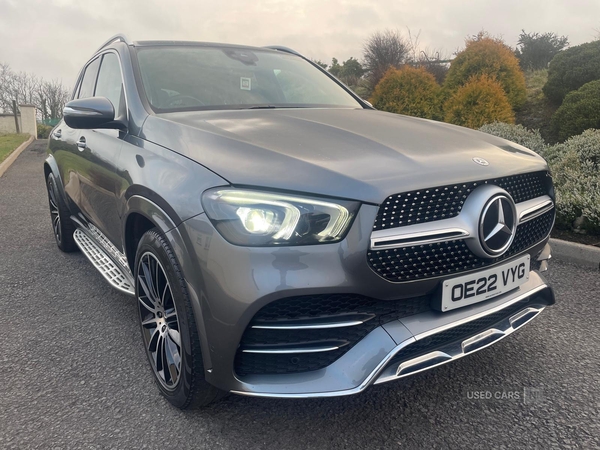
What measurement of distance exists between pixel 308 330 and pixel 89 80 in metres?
3.29

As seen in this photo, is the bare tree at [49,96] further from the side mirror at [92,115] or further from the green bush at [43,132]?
the side mirror at [92,115]

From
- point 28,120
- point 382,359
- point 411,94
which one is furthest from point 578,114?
point 28,120

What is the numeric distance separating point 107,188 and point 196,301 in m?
1.30

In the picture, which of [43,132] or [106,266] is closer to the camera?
[106,266]

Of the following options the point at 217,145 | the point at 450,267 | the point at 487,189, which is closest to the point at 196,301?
the point at 217,145

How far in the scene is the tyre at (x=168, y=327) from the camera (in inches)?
76.2

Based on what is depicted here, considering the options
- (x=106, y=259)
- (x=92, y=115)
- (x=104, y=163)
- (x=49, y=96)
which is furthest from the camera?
(x=49, y=96)

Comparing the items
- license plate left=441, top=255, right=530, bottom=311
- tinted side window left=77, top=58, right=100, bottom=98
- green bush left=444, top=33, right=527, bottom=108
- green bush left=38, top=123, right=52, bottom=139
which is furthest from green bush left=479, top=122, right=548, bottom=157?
green bush left=38, top=123, right=52, bottom=139

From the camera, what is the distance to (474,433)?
6.67ft

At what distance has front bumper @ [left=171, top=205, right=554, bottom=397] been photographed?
5.56ft

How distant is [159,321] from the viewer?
7.59 ft

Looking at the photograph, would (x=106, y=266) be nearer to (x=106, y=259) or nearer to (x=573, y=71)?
(x=106, y=259)

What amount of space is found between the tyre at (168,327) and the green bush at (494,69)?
9.15 m

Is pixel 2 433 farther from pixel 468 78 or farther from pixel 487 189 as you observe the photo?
pixel 468 78
